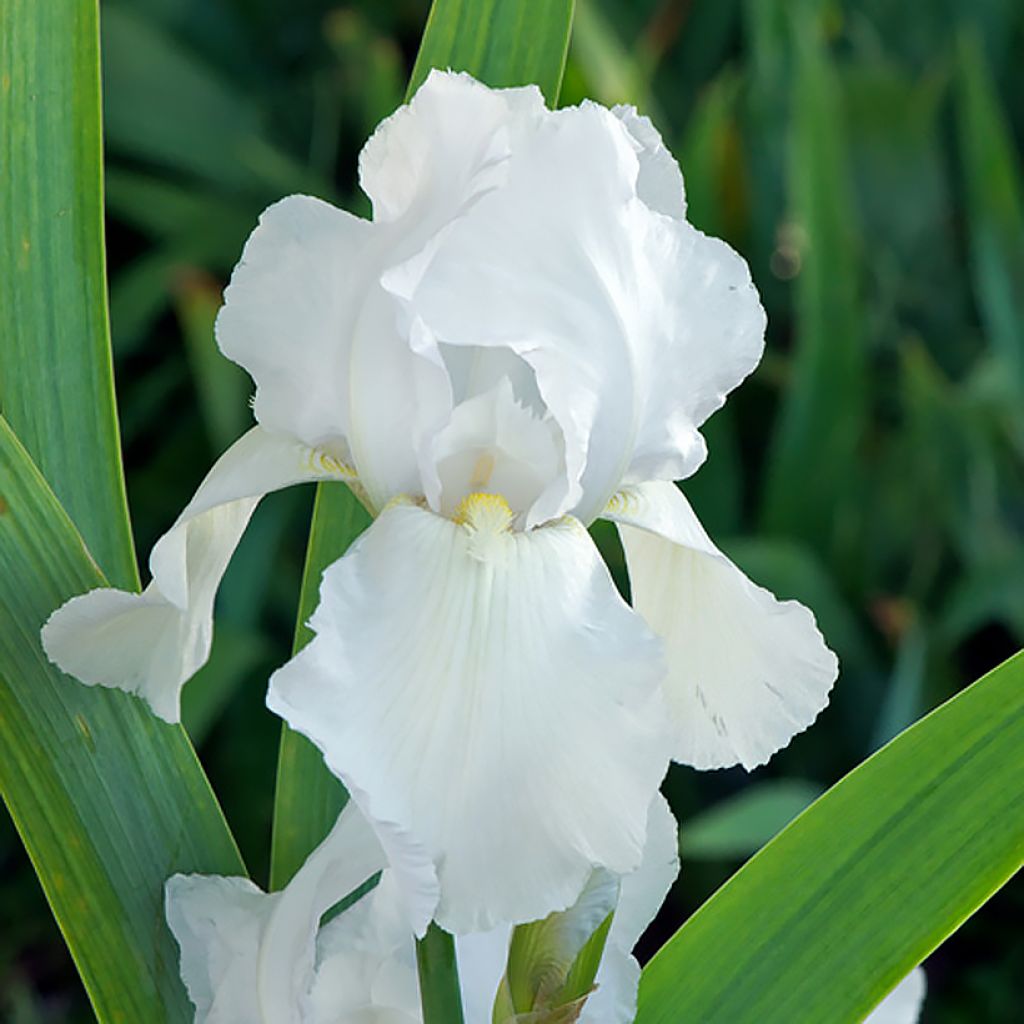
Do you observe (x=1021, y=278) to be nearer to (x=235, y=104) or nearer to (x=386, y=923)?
(x=235, y=104)

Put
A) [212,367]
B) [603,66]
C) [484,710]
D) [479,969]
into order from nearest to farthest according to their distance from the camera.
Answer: [484,710] < [479,969] < [212,367] < [603,66]

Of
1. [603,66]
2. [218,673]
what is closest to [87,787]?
[218,673]

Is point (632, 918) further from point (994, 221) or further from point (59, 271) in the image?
point (994, 221)

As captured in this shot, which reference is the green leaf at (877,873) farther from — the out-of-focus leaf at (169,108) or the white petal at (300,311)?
the out-of-focus leaf at (169,108)

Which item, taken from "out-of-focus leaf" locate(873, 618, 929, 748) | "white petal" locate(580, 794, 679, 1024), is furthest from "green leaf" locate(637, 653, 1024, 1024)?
"out-of-focus leaf" locate(873, 618, 929, 748)

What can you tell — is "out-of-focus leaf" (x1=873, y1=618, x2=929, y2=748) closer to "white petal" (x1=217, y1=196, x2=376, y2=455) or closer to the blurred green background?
the blurred green background

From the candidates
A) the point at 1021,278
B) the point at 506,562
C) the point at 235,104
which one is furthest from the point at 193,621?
the point at 235,104

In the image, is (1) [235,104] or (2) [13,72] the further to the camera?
(1) [235,104]
